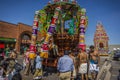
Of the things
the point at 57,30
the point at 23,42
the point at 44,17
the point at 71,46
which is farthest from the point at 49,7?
the point at 23,42

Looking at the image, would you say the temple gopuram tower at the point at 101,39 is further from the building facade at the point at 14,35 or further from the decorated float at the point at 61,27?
the decorated float at the point at 61,27

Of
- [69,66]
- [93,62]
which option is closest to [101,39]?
[93,62]

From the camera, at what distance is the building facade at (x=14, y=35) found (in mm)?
32875

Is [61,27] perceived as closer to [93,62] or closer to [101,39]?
[93,62]

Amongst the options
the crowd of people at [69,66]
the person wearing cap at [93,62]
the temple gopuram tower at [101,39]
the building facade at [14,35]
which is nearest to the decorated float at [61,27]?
the crowd of people at [69,66]

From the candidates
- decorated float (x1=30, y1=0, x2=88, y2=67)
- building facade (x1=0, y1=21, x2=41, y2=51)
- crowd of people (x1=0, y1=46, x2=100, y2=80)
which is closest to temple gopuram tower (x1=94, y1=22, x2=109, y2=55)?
building facade (x1=0, y1=21, x2=41, y2=51)

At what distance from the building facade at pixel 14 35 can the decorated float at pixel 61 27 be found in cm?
1954

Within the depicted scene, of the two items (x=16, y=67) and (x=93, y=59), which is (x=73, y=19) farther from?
(x=16, y=67)

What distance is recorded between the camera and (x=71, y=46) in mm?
15352

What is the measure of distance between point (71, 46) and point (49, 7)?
4243mm

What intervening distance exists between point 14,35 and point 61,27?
22061 millimetres

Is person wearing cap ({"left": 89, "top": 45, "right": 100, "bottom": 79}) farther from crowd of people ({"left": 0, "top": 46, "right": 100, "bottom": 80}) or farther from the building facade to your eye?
the building facade

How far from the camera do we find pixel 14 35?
36062 millimetres

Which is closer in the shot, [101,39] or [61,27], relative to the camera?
[61,27]
